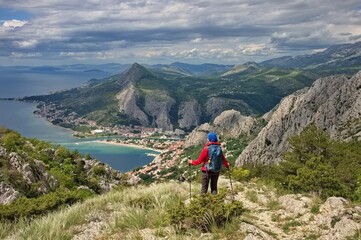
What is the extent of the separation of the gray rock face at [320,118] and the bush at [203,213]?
9469 centimetres

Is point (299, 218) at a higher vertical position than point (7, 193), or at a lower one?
higher

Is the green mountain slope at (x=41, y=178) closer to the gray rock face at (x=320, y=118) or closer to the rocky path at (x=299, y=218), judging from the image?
the rocky path at (x=299, y=218)

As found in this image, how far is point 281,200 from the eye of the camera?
1397 centimetres

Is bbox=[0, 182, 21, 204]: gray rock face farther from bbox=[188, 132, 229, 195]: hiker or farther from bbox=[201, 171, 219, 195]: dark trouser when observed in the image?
bbox=[188, 132, 229, 195]: hiker

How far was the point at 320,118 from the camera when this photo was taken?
118562 millimetres

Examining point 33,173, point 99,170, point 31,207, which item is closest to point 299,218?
point 31,207

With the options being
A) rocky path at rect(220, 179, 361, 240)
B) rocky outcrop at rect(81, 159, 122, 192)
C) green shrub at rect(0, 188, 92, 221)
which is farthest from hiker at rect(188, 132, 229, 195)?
rocky outcrop at rect(81, 159, 122, 192)

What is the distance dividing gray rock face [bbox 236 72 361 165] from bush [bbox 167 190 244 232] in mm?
94691

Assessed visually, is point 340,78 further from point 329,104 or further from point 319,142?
point 319,142

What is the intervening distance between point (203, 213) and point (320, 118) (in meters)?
118

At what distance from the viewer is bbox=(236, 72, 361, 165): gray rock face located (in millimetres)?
108188

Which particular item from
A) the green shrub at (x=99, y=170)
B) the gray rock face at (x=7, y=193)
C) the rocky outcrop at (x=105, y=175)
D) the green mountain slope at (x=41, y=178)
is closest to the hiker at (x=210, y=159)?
the green mountain slope at (x=41, y=178)

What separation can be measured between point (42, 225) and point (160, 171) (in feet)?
518

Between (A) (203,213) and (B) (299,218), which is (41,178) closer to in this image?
(A) (203,213)
